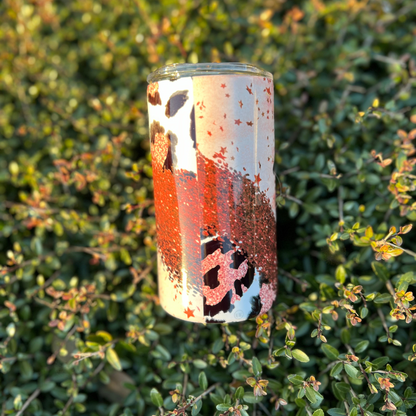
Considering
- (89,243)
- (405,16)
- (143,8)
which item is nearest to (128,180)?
(89,243)

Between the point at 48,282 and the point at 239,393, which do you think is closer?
the point at 239,393

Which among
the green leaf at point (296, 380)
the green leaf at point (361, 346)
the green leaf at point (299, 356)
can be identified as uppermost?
the green leaf at point (299, 356)

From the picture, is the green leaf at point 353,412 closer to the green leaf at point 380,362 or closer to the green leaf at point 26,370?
the green leaf at point 380,362


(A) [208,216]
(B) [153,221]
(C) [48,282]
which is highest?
(A) [208,216]

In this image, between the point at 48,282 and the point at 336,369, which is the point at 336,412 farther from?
the point at 48,282

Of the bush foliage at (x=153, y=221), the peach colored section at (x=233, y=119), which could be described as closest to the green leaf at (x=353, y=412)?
the bush foliage at (x=153, y=221)

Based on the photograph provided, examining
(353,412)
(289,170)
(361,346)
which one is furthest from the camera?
(289,170)

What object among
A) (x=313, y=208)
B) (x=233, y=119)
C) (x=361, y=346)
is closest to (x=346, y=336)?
(x=361, y=346)
